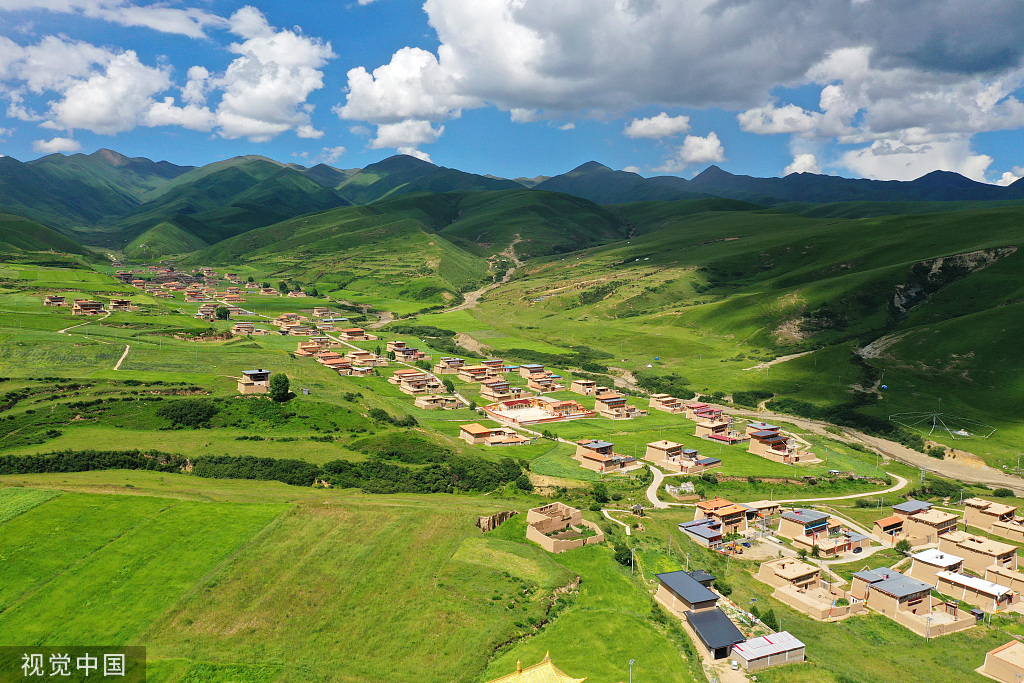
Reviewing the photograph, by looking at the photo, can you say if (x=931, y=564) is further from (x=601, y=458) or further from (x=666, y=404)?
(x=666, y=404)

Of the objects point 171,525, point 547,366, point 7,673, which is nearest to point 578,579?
point 171,525

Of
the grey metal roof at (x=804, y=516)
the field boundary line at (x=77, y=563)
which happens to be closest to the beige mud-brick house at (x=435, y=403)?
the field boundary line at (x=77, y=563)

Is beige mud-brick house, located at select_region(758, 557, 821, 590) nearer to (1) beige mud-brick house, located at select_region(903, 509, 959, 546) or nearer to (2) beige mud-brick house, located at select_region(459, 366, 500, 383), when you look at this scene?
(1) beige mud-brick house, located at select_region(903, 509, 959, 546)

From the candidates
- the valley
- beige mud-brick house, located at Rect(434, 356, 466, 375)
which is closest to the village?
the valley

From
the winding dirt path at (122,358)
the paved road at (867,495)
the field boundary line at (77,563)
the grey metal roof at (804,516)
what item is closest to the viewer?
the field boundary line at (77,563)

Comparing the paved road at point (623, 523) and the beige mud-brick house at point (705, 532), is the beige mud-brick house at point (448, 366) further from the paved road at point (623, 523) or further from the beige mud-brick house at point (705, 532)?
the beige mud-brick house at point (705, 532)
